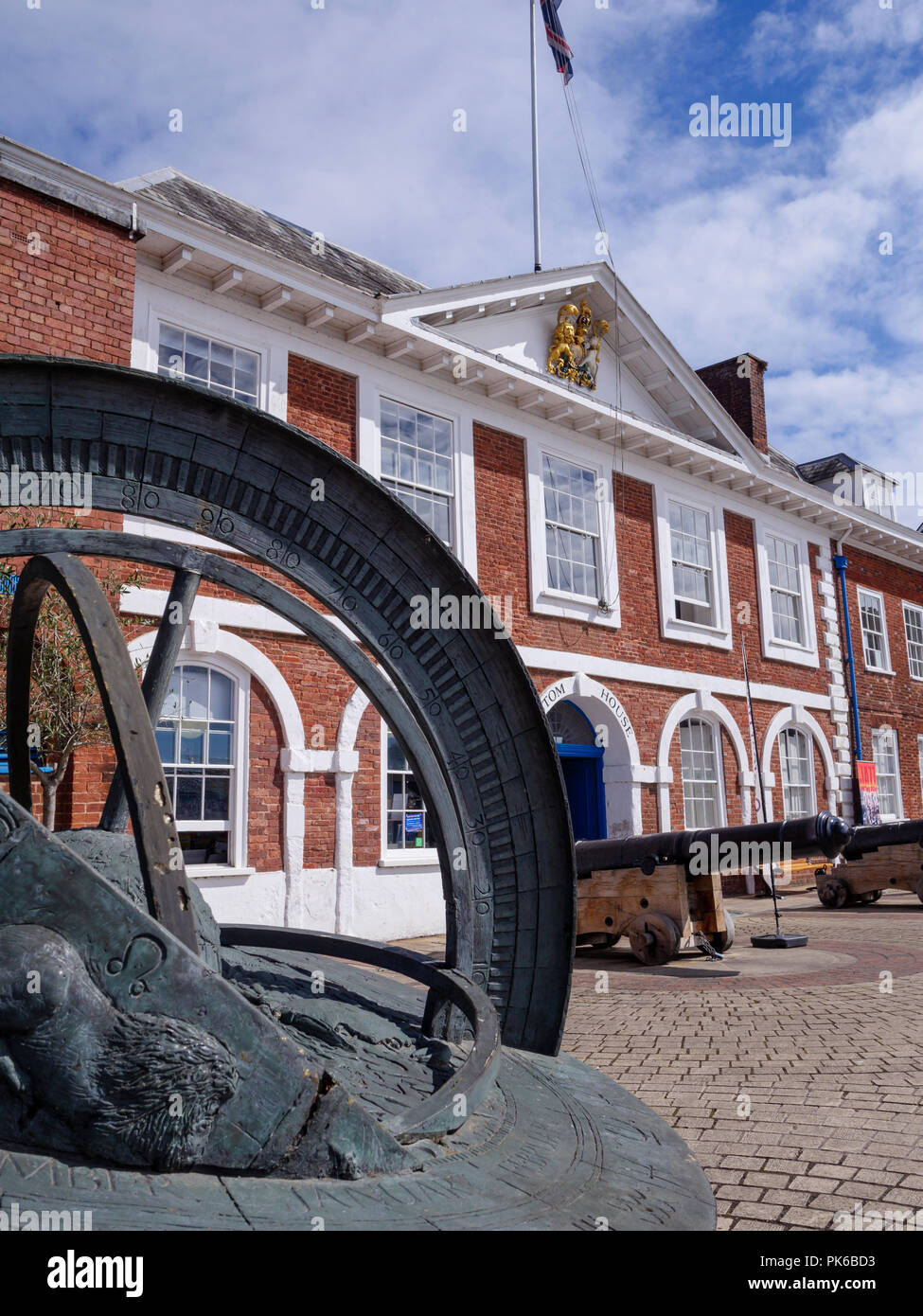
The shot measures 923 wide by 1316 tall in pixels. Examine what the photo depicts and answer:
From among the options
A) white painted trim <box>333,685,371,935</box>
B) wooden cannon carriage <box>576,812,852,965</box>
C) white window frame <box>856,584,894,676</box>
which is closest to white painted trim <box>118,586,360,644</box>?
white painted trim <box>333,685,371,935</box>

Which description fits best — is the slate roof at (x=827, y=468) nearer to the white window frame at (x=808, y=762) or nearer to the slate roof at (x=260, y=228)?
the white window frame at (x=808, y=762)

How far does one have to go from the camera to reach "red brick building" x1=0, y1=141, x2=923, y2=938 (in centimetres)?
1009

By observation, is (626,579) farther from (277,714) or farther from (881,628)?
(881,628)

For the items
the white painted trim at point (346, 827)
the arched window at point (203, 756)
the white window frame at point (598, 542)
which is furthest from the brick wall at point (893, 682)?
the arched window at point (203, 756)

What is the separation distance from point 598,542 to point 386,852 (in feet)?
20.5

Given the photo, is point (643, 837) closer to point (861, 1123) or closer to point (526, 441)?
point (861, 1123)

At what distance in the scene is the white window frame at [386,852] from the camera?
11594mm

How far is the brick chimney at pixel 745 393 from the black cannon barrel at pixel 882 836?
26.9 feet

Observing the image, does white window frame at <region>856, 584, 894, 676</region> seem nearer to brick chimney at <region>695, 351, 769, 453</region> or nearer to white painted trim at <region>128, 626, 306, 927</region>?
brick chimney at <region>695, 351, 769, 453</region>

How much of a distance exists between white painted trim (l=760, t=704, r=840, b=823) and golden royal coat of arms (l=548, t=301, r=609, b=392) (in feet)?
23.2

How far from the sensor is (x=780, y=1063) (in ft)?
17.6

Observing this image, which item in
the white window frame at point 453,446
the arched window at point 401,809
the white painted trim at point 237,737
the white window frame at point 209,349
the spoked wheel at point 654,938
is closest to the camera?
the spoked wheel at point 654,938

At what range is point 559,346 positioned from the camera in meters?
15.2

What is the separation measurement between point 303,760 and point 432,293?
647 centimetres
